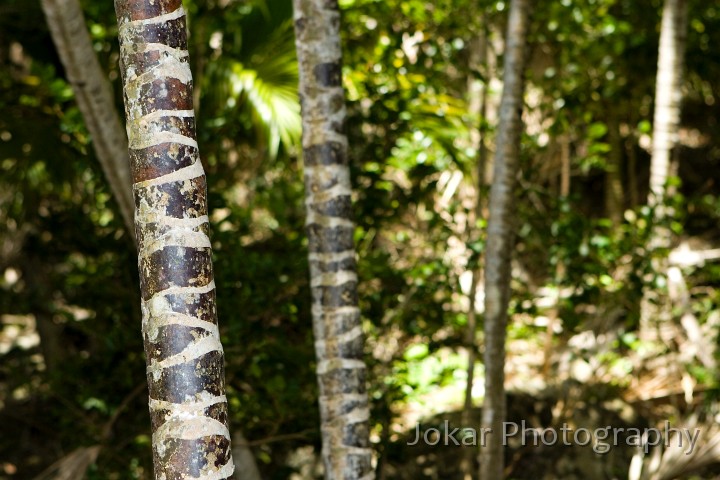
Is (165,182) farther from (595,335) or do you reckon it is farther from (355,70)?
(595,335)

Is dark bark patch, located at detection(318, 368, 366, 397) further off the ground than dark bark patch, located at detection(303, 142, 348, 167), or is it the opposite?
dark bark patch, located at detection(303, 142, 348, 167)

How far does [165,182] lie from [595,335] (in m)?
4.42

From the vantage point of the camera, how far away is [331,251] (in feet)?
8.96

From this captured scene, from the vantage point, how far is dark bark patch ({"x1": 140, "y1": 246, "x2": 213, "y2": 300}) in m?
1.47

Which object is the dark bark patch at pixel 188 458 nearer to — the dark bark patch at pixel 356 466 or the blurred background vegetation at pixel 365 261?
the dark bark patch at pixel 356 466

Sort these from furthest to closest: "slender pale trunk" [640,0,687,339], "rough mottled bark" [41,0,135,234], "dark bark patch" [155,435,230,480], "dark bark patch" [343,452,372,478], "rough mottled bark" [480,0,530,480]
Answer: "slender pale trunk" [640,0,687,339] → "rough mottled bark" [480,0,530,480] → "rough mottled bark" [41,0,135,234] → "dark bark patch" [343,452,372,478] → "dark bark patch" [155,435,230,480]

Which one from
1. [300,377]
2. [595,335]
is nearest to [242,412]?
[300,377]

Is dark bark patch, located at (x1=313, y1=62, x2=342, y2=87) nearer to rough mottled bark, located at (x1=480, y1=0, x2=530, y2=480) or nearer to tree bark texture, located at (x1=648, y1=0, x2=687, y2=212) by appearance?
rough mottled bark, located at (x1=480, y1=0, x2=530, y2=480)

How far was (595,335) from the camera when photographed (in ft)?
17.6

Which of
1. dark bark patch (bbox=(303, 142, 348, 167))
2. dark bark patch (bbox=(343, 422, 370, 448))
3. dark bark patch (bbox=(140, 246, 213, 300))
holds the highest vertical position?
dark bark patch (bbox=(303, 142, 348, 167))

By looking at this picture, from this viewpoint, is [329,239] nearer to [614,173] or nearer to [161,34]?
[161,34]

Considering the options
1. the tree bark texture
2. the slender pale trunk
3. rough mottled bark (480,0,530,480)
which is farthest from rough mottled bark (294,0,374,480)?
the tree bark texture

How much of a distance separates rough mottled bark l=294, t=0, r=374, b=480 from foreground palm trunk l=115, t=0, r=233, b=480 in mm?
1250

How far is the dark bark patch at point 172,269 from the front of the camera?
1.47 metres
